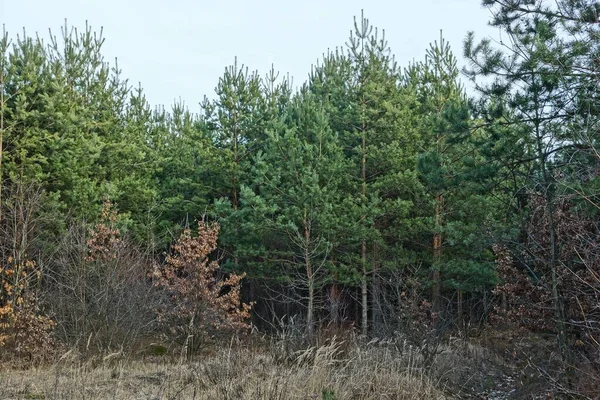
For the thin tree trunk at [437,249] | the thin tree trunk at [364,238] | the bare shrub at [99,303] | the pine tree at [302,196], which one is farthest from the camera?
the thin tree trunk at [364,238]

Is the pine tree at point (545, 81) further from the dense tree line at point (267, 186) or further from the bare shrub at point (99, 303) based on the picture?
the bare shrub at point (99, 303)

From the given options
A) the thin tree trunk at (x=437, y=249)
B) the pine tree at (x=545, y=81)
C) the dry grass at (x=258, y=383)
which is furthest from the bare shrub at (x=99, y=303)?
the thin tree trunk at (x=437, y=249)

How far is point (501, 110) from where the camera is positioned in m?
13.0

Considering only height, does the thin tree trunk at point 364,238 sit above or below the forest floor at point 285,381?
above

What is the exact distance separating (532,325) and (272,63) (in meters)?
22.0

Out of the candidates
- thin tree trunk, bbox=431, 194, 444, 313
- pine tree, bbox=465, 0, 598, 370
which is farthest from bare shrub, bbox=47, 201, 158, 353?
thin tree trunk, bbox=431, 194, 444, 313

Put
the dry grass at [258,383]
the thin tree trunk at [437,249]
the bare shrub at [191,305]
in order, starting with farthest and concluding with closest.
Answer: the thin tree trunk at [437,249] < the bare shrub at [191,305] < the dry grass at [258,383]

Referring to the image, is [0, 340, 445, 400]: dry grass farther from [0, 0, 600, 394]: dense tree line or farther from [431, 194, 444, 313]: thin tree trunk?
[431, 194, 444, 313]: thin tree trunk

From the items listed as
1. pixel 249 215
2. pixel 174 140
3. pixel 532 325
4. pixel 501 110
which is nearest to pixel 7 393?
pixel 532 325

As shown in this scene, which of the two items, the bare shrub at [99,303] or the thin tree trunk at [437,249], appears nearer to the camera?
the bare shrub at [99,303]

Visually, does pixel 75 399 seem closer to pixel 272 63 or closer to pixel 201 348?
pixel 201 348

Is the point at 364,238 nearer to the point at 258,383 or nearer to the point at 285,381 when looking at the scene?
the point at 285,381

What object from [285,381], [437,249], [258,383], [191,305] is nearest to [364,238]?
[437,249]

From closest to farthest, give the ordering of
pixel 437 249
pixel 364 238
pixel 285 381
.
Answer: pixel 285 381
pixel 364 238
pixel 437 249
